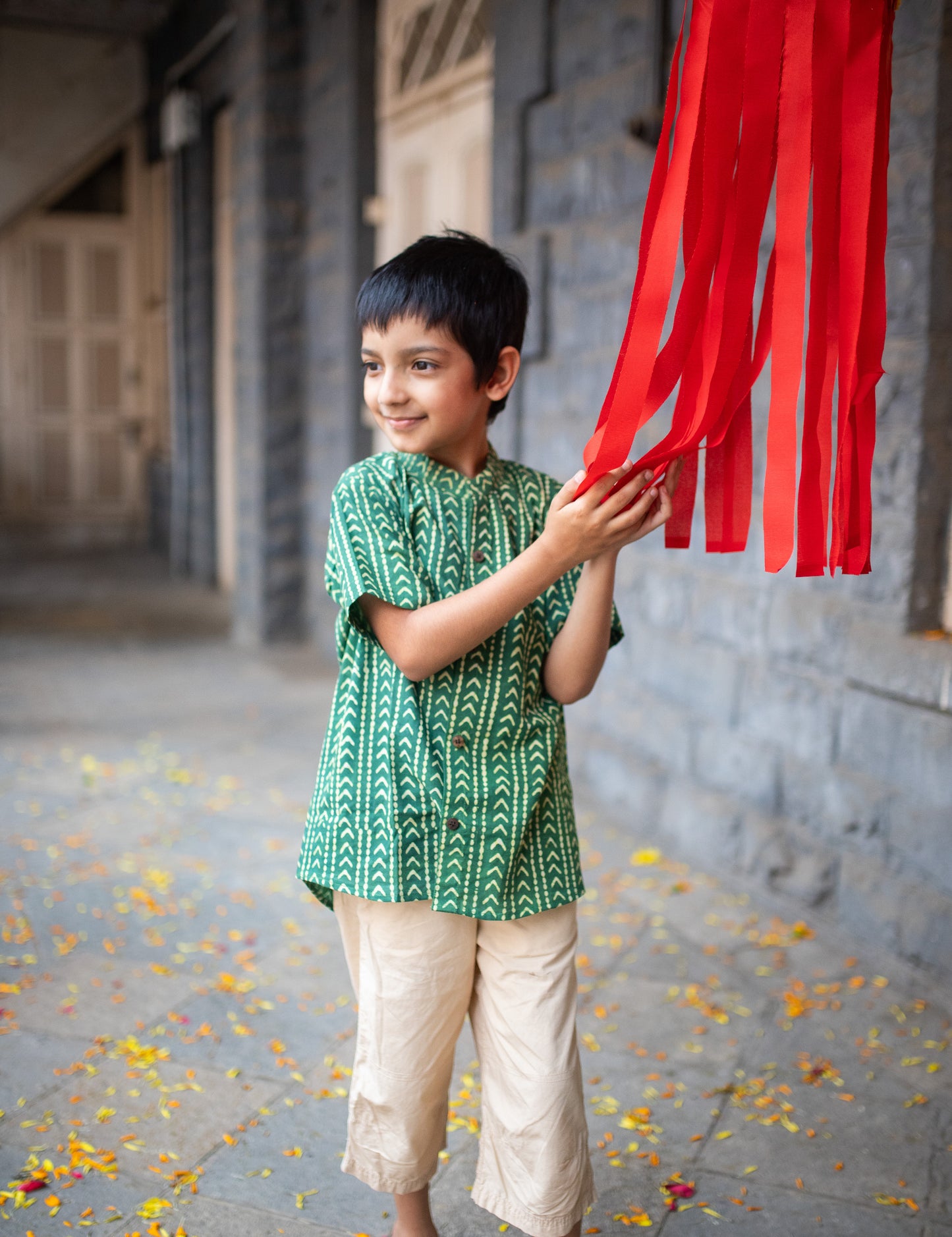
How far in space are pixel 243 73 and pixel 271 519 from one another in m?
2.18

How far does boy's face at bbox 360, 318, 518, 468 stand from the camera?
1.31 metres

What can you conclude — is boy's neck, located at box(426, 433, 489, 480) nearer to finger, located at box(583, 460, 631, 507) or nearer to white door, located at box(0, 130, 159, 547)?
finger, located at box(583, 460, 631, 507)

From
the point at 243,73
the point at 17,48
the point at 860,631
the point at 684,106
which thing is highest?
the point at 17,48

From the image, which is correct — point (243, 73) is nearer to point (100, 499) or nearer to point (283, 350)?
point (283, 350)

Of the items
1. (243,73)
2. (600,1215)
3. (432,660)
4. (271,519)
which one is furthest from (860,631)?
(243,73)

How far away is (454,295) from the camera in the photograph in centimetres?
130

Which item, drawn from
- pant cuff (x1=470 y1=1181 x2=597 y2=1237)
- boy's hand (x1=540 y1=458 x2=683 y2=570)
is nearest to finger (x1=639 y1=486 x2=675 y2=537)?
boy's hand (x1=540 y1=458 x2=683 y2=570)

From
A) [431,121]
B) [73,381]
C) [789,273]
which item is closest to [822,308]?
[789,273]

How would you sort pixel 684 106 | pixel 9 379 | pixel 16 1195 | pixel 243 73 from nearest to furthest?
1. pixel 684 106
2. pixel 16 1195
3. pixel 243 73
4. pixel 9 379

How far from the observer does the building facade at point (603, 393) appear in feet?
7.75

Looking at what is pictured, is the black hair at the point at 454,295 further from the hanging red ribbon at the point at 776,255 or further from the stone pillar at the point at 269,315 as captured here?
the stone pillar at the point at 269,315

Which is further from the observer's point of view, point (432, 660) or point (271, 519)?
point (271, 519)

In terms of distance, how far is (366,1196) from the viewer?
1.71 m

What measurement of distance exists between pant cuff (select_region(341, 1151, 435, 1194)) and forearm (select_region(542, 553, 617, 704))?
2.05ft
